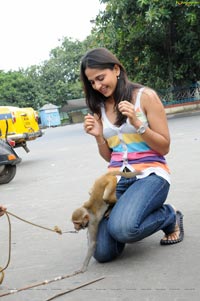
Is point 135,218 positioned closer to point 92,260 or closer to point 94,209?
point 94,209

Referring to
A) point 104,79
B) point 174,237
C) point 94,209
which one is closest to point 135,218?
point 94,209

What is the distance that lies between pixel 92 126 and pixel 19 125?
Result: 318 inches

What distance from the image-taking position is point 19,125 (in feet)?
36.8

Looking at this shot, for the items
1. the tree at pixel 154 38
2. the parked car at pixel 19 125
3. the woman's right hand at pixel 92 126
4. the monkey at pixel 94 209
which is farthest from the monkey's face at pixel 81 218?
the tree at pixel 154 38

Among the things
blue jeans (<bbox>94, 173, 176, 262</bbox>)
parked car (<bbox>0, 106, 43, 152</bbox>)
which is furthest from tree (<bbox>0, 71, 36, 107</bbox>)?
blue jeans (<bbox>94, 173, 176, 262</bbox>)

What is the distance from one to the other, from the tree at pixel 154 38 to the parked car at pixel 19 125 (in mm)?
8738

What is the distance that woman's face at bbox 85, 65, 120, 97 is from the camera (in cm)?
326

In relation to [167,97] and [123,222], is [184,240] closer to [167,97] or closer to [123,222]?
[123,222]

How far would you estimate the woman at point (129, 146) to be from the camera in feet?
Result: 10.2

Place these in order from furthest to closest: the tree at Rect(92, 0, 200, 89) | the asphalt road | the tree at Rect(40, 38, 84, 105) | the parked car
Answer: the tree at Rect(40, 38, 84, 105) < the tree at Rect(92, 0, 200, 89) < the parked car < the asphalt road

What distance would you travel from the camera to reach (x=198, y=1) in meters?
17.9

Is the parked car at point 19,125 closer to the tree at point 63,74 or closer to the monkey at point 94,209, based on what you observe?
the monkey at point 94,209

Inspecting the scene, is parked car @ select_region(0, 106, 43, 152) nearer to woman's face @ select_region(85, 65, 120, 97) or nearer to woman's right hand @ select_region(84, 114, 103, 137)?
woman's right hand @ select_region(84, 114, 103, 137)

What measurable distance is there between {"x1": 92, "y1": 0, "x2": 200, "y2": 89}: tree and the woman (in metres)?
15.6
